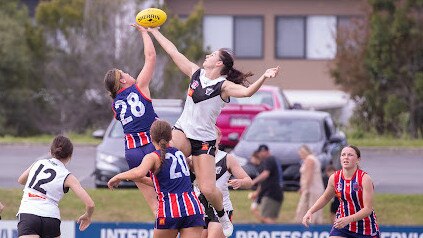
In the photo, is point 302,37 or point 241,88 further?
point 302,37

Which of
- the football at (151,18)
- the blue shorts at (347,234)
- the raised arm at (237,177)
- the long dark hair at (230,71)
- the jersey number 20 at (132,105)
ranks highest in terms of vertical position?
the football at (151,18)

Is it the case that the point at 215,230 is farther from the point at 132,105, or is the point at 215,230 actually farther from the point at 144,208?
the point at 144,208

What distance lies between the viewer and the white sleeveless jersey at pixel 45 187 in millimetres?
12641

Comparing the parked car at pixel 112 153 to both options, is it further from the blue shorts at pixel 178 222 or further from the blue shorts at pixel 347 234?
the blue shorts at pixel 178 222

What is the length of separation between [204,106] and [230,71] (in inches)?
18.2

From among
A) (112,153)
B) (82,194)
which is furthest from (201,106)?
(112,153)

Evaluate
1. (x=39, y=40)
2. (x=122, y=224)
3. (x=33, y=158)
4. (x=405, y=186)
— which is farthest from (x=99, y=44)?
(x=122, y=224)

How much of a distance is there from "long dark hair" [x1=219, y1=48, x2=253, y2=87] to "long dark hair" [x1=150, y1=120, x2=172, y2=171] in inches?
48.3

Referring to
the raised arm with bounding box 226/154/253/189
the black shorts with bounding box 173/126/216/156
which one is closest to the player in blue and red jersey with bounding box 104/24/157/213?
the black shorts with bounding box 173/126/216/156

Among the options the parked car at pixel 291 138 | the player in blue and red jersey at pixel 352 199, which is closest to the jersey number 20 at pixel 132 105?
the player in blue and red jersey at pixel 352 199

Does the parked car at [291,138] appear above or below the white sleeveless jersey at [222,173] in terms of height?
below

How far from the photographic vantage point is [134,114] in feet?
43.1

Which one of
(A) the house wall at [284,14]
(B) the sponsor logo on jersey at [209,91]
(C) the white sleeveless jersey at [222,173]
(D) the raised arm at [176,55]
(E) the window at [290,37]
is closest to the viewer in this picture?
(B) the sponsor logo on jersey at [209,91]

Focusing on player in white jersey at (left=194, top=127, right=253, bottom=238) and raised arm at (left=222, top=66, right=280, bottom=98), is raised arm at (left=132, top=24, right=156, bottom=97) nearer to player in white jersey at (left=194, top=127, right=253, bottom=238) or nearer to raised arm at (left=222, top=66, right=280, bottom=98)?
raised arm at (left=222, top=66, right=280, bottom=98)
